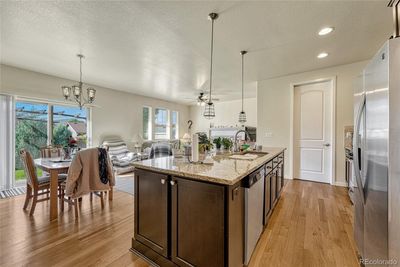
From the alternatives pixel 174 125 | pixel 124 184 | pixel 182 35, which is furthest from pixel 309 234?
pixel 174 125

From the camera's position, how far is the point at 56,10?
82.4 inches

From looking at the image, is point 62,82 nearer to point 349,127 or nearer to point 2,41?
point 2,41

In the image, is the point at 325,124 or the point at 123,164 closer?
the point at 325,124

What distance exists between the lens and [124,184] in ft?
13.8

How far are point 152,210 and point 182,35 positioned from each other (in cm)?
242

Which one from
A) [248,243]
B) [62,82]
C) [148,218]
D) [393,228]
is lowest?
[248,243]

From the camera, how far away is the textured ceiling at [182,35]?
2.09 m

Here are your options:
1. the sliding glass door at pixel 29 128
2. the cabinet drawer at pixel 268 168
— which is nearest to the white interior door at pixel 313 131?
the cabinet drawer at pixel 268 168

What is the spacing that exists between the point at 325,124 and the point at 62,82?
6715mm

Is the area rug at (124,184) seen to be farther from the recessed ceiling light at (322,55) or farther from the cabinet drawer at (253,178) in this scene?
the recessed ceiling light at (322,55)

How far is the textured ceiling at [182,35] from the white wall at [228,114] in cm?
340

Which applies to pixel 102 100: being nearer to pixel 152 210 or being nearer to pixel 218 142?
pixel 218 142

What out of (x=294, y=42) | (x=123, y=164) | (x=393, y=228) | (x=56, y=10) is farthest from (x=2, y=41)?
(x=393, y=228)

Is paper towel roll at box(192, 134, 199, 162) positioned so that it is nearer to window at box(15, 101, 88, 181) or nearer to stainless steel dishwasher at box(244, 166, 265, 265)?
stainless steel dishwasher at box(244, 166, 265, 265)
